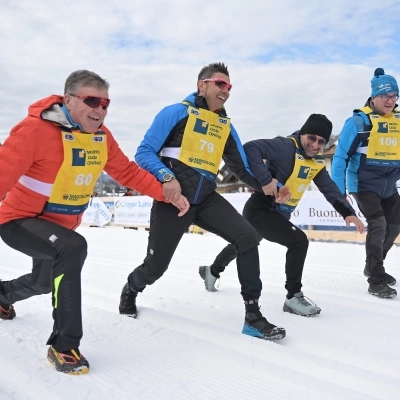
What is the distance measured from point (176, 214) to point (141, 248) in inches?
248

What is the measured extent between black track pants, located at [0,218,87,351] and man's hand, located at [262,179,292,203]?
5.76 feet

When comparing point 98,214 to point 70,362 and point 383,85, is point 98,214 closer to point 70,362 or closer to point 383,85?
point 383,85

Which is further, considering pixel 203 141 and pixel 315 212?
pixel 315 212

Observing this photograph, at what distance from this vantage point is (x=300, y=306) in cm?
404

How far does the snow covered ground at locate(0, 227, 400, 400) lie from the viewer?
243 cm

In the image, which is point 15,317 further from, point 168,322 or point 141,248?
point 141,248

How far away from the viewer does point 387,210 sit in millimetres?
5188

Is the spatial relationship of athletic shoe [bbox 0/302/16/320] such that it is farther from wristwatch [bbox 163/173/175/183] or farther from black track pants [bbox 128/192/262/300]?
wristwatch [bbox 163/173/175/183]

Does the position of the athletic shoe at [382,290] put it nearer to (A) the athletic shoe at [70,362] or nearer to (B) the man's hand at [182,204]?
(B) the man's hand at [182,204]

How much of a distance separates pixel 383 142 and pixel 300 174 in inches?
51.8

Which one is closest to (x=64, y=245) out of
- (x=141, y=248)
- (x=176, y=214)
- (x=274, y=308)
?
(x=176, y=214)

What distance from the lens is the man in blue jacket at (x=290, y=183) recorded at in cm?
405

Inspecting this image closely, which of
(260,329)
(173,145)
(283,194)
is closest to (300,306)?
(260,329)

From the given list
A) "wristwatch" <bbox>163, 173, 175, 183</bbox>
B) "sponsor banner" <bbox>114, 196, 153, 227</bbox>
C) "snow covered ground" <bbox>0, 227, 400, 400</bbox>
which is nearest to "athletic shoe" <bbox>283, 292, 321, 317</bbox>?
"snow covered ground" <bbox>0, 227, 400, 400</bbox>
